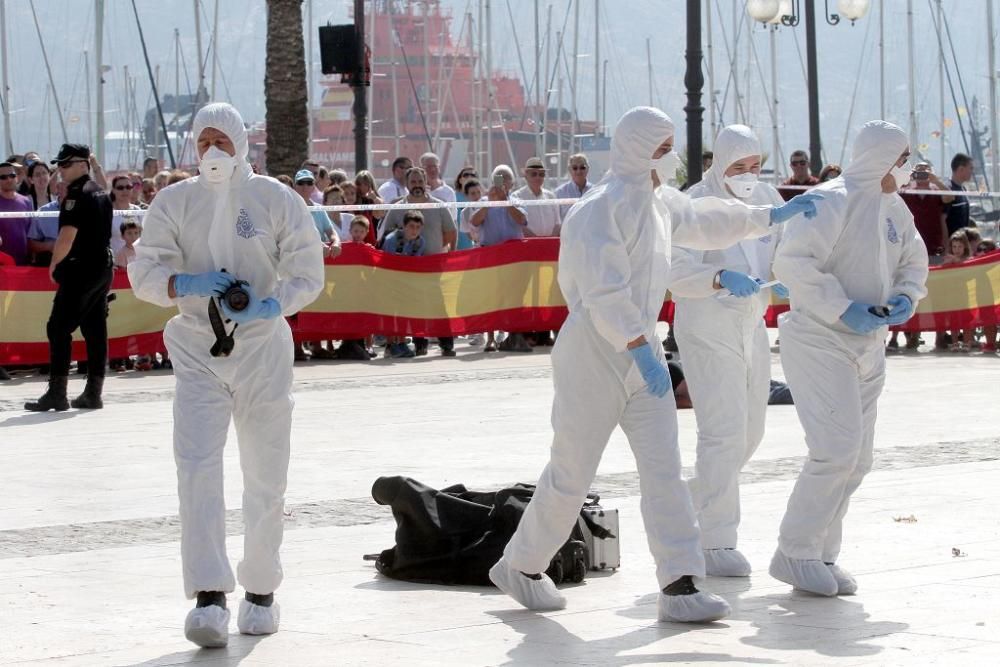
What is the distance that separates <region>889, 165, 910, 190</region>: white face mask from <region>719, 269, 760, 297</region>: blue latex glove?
72cm

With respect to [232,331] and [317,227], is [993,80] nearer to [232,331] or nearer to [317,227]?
[317,227]

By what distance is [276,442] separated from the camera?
7137mm

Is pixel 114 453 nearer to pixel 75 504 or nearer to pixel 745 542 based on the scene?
pixel 75 504

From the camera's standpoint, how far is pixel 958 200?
20969 millimetres

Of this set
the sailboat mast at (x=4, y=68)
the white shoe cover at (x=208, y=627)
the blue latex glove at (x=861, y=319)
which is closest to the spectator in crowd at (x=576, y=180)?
the blue latex glove at (x=861, y=319)

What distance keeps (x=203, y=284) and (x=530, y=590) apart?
5.82ft

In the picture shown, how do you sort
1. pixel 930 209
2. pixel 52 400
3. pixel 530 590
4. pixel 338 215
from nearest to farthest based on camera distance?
pixel 530 590
pixel 52 400
pixel 338 215
pixel 930 209

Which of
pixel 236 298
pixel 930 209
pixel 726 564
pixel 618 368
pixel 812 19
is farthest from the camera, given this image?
pixel 812 19

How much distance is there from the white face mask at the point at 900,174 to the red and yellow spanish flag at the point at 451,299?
10.9 meters

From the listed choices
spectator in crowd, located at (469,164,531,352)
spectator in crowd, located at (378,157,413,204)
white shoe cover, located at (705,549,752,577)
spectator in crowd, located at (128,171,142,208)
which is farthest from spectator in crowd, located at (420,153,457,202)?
white shoe cover, located at (705,549,752,577)

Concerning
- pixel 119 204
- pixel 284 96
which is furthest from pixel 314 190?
pixel 284 96

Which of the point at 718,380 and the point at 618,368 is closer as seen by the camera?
the point at 618,368

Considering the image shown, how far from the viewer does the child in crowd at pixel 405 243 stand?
19.2 m

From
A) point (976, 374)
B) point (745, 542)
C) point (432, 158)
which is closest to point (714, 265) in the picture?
point (745, 542)
